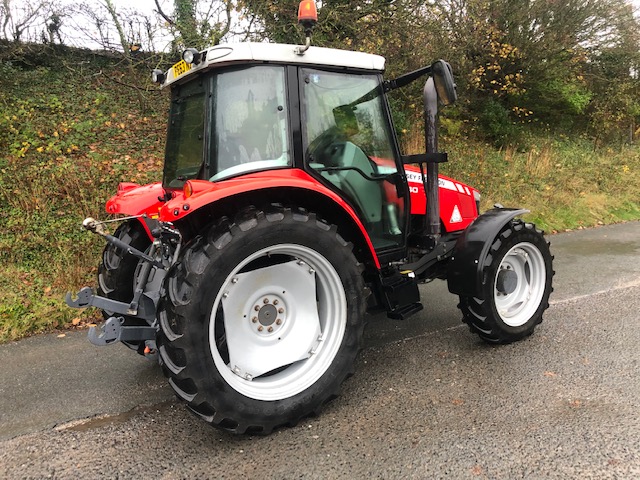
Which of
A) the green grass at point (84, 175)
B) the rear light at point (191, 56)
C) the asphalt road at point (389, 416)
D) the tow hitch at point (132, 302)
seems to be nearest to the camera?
the asphalt road at point (389, 416)

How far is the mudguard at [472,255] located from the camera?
10.5ft

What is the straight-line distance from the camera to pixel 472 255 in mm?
3246

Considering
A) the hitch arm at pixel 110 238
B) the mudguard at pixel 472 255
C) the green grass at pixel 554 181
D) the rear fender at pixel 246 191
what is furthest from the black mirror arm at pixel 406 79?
the green grass at pixel 554 181

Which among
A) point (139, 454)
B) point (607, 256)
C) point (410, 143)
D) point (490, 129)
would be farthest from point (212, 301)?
point (490, 129)

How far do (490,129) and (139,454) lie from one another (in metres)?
11.9

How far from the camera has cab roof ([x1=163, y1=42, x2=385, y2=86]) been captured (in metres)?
2.51

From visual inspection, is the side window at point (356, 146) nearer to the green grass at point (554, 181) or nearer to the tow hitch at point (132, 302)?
the tow hitch at point (132, 302)

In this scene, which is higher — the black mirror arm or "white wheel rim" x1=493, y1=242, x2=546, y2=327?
the black mirror arm

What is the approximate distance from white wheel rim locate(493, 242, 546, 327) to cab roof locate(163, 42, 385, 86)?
1.84 metres

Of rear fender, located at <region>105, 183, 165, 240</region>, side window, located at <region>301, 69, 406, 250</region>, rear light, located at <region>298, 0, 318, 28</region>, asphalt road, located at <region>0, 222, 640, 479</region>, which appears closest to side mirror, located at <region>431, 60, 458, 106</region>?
side window, located at <region>301, 69, 406, 250</region>

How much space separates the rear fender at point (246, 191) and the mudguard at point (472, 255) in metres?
0.85

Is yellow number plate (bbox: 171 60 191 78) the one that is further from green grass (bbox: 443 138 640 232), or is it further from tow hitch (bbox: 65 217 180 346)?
green grass (bbox: 443 138 640 232)

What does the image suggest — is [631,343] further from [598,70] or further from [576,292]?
[598,70]

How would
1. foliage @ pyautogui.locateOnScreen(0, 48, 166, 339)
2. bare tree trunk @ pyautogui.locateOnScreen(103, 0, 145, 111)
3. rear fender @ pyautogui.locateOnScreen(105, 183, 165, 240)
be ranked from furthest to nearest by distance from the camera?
1. bare tree trunk @ pyautogui.locateOnScreen(103, 0, 145, 111)
2. foliage @ pyautogui.locateOnScreen(0, 48, 166, 339)
3. rear fender @ pyautogui.locateOnScreen(105, 183, 165, 240)
